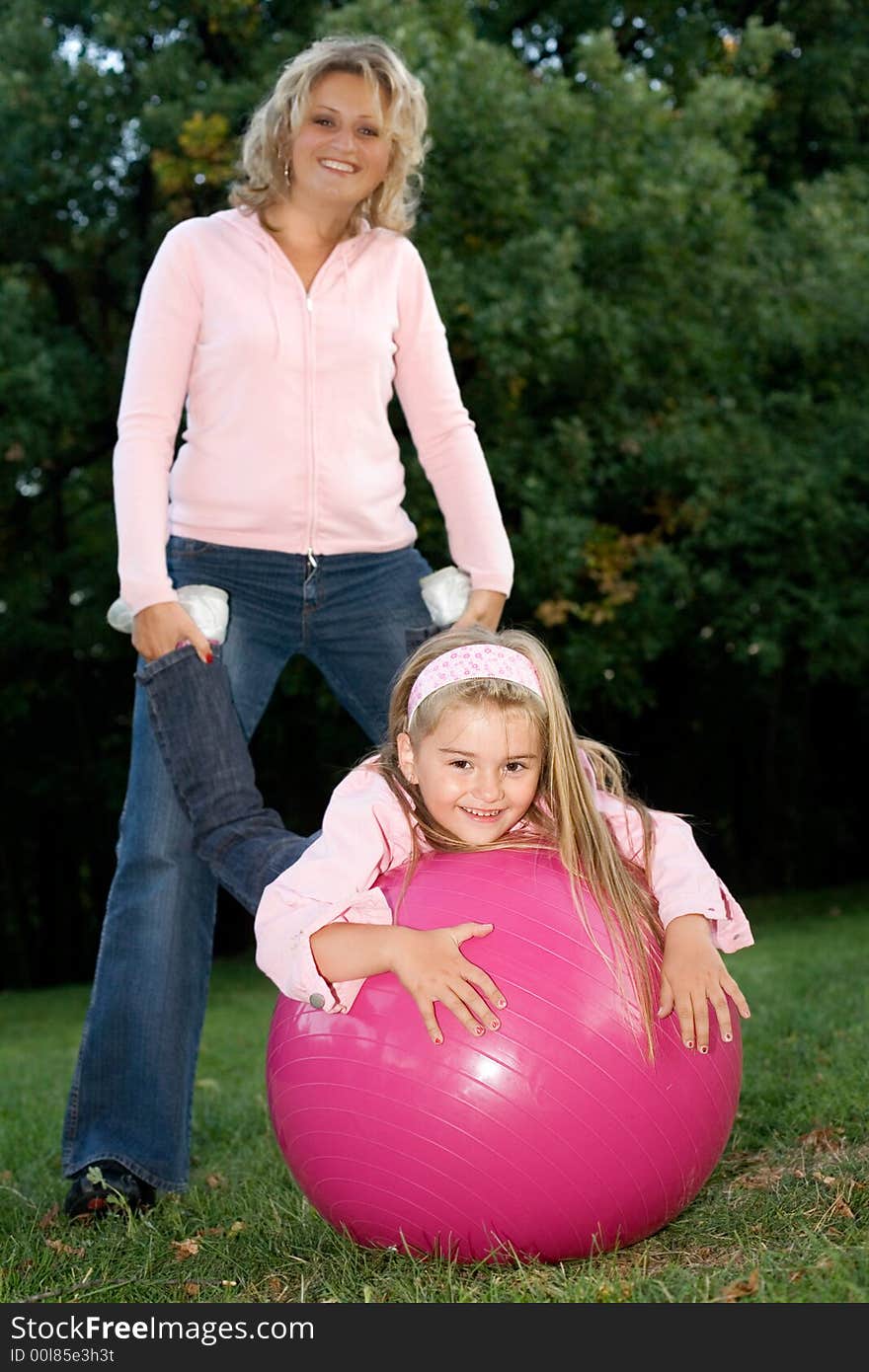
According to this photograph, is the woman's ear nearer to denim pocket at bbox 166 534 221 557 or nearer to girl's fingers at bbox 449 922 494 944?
girl's fingers at bbox 449 922 494 944

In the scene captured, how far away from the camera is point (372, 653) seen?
399 cm

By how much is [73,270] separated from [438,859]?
12.3m

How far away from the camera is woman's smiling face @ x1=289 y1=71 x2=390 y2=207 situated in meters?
3.90

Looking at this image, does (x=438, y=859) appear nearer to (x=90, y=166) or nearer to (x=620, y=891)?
(x=620, y=891)

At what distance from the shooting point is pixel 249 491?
389 cm

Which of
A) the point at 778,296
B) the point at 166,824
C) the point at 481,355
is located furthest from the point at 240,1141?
the point at 778,296

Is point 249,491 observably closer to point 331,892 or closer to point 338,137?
point 338,137

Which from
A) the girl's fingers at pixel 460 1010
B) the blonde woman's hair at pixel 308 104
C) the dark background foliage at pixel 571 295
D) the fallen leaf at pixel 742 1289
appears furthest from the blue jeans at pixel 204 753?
the dark background foliage at pixel 571 295

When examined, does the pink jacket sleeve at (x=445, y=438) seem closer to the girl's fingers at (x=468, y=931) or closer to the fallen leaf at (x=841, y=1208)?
the girl's fingers at (x=468, y=931)

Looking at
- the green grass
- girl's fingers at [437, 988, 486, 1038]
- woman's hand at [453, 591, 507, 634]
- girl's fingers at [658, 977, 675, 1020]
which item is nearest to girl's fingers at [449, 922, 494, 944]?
girl's fingers at [437, 988, 486, 1038]

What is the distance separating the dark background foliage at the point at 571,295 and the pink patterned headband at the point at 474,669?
747 cm

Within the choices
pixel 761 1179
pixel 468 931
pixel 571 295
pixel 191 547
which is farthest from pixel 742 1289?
pixel 571 295

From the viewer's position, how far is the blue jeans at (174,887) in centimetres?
383

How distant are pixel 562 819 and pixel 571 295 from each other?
318 inches
